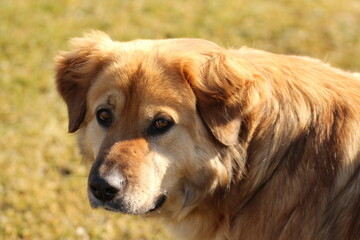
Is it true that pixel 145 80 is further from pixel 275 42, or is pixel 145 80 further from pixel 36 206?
pixel 275 42

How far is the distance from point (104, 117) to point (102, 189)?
54cm

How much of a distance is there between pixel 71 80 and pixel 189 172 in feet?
3.55

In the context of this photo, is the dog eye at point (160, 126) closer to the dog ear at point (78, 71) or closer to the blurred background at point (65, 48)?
the dog ear at point (78, 71)

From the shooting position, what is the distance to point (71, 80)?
4.24 meters

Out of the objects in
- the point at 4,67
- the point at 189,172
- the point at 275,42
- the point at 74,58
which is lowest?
the point at 4,67

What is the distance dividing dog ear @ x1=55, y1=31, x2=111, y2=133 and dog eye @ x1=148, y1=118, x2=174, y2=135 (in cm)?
61

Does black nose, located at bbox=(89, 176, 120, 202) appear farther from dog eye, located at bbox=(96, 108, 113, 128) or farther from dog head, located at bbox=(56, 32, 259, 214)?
dog eye, located at bbox=(96, 108, 113, 128)

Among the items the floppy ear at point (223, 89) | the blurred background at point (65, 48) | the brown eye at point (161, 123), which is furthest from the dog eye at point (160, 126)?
the blurred background at point (65, 48)

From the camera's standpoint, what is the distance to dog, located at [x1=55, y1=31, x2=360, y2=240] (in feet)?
11.8

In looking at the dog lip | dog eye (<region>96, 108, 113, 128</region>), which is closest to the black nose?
the dog lip

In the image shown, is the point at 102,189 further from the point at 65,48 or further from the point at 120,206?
the point at 65,48

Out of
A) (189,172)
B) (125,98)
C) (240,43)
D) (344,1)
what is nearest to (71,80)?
(125,98)

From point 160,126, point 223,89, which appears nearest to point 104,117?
point 160,126

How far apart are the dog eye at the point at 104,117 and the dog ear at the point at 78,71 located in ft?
0.77
